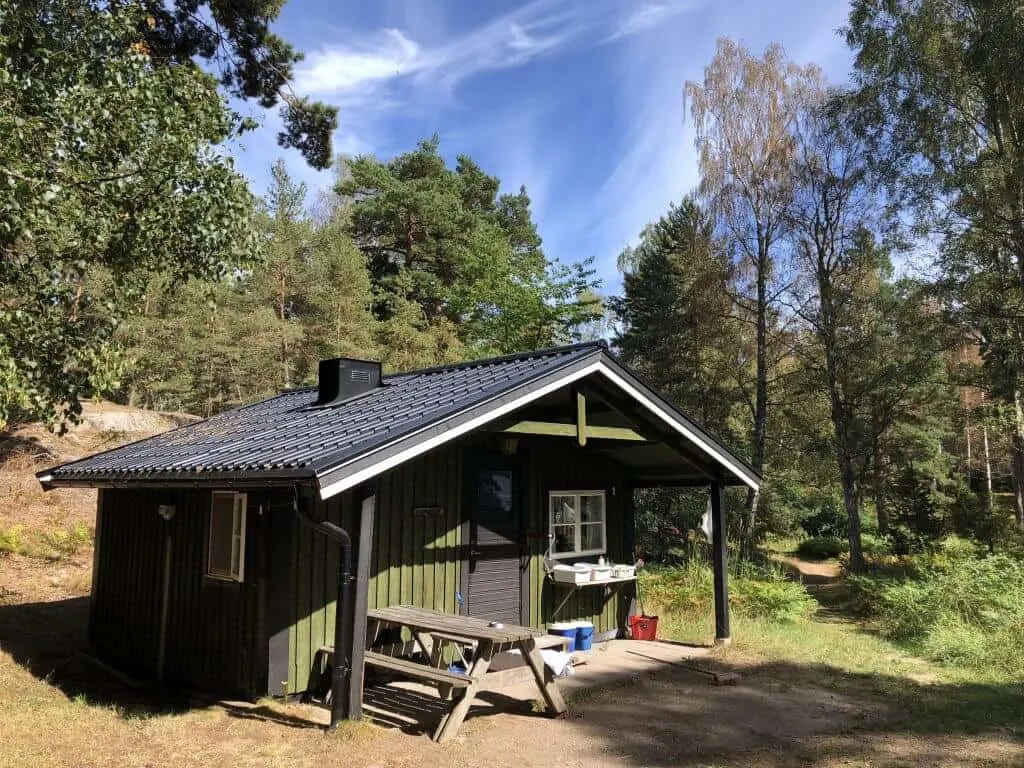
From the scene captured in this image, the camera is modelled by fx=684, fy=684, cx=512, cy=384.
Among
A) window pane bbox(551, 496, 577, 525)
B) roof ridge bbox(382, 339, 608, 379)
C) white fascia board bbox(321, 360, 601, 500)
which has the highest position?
roof ridge bbox(382, 339, 608, 379)

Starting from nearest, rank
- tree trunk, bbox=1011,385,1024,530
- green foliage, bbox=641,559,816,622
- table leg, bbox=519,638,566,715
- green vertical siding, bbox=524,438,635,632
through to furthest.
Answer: table leg, bbox=519,638,566,715 < green vertical siding, bbox=524,438,635,632 < green foliage, bbox=641,559,816,622 < tree trunk, bbox=1011,385,1024,530

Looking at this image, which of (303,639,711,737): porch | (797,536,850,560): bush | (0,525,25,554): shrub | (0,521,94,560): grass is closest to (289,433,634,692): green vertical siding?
(303,639,711,737): porch

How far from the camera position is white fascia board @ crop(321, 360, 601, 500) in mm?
4738

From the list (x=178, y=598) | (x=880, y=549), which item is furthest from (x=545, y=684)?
(x=880, y=549)

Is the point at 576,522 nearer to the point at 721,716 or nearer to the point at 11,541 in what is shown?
the point at 721,716

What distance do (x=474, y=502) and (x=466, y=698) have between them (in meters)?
2.69

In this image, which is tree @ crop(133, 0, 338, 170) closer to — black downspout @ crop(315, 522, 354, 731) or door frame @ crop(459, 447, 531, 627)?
door frame @ crop(459, 447, 531, 627)

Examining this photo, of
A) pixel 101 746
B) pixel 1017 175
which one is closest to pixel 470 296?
pixel 1017 175

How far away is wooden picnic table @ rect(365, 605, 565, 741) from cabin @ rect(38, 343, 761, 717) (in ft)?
1.56

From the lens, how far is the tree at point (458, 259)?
20.4 meters

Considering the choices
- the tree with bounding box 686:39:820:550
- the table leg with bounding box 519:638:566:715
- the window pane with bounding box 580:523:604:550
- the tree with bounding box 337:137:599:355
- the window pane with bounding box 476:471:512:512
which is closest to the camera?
the table leg with bounding box 519:638:566:715

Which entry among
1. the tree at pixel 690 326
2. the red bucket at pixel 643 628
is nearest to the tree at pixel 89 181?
the red bucket at pixel 643 628

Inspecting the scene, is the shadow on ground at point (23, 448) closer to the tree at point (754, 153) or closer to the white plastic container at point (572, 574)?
the white plastic container at point (572, 574)

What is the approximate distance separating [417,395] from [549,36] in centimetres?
785
